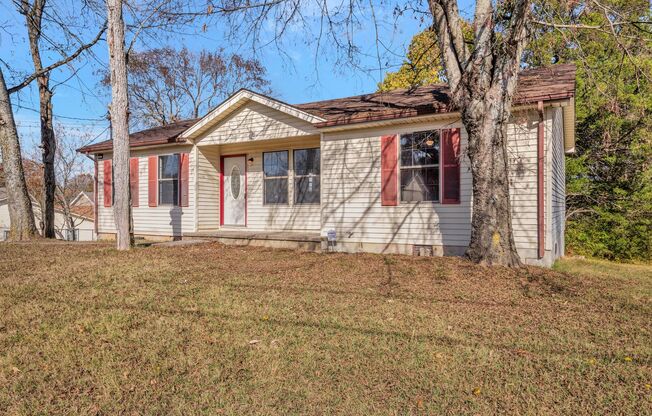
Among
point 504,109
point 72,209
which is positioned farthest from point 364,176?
point 72,209

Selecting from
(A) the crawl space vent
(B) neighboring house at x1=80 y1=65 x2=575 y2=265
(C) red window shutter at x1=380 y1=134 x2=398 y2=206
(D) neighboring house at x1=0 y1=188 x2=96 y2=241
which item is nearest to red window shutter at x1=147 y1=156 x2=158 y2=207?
(B) neighboring house at x1=80 y1=65 x2=575 y2=265

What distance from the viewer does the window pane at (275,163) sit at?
10.9m

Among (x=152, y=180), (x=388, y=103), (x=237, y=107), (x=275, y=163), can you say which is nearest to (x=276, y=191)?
(x=275, y=163)

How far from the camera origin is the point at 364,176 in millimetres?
8836

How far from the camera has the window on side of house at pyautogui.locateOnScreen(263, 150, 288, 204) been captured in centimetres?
1089

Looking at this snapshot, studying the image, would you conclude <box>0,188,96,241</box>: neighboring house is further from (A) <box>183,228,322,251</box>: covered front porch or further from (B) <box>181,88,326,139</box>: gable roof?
(B) <box>181,88,326,139</box>: gable roof

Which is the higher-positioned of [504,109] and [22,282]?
[504,109]

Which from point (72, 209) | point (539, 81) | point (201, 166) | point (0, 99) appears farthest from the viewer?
point (72, 209)

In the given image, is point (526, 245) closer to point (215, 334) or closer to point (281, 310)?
point (281, 310)

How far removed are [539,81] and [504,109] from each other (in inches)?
103

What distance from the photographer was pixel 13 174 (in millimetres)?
10336

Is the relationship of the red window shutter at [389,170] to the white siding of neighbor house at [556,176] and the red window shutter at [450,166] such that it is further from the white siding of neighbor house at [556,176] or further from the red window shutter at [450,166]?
the white siding of neighbor house at [556,176]

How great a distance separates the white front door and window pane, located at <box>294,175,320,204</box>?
5.76ft

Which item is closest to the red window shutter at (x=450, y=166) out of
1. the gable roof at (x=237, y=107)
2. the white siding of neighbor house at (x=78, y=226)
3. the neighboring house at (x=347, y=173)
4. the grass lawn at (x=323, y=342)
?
the neighboring house at (x=347, y=173)
